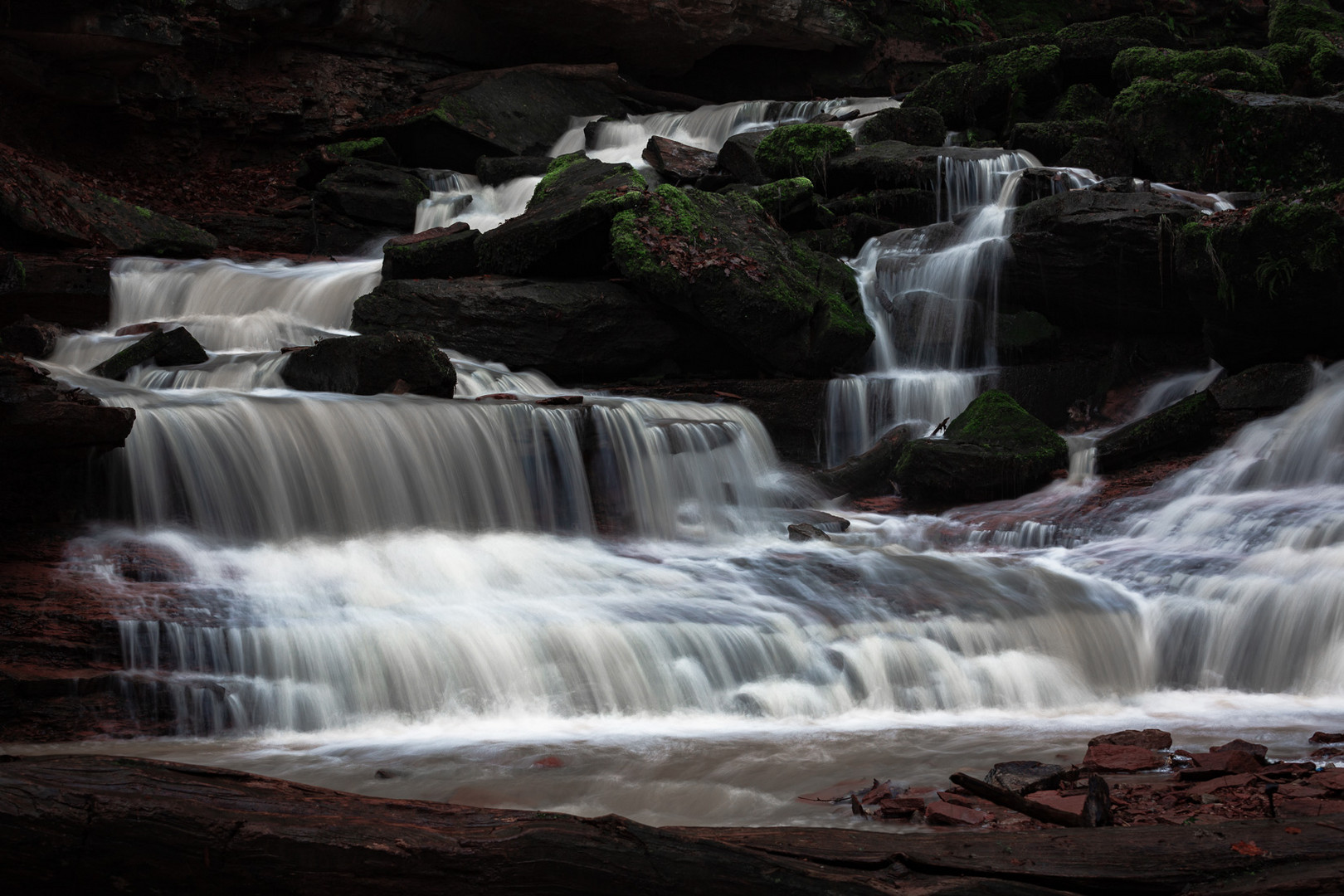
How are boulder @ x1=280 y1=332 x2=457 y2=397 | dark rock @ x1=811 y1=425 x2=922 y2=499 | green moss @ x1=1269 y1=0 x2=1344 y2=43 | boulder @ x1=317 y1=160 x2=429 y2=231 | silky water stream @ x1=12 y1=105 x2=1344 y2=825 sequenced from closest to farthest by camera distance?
1. silky water stream @ x1=12 y1=105 x2=1344 y2=825
2. boulder @ x1=280 y1=332 x2=457 y2=397
3. dark rock @ x1=811 y1=425 x2=922 y2=499
4. boulder @ x1=317 y1=160 x2=429 y2=231
5. green moss @ x1=1269 y1=0 x2=1344 y2=43

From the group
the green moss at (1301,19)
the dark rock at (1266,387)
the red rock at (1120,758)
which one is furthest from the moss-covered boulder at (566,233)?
the green moss at (1301,19)

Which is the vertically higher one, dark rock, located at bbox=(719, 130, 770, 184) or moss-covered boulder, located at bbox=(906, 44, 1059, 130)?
moss-covered boulder, located at bbox=(906, 44, 1059, 130)

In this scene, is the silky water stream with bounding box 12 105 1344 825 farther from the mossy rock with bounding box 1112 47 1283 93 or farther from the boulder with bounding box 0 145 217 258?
the mossy rock with bounding box 1112 47 1283 93

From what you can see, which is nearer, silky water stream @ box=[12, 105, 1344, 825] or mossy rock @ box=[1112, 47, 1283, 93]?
silky water stream @ box=[12, 105, 1344, 825]

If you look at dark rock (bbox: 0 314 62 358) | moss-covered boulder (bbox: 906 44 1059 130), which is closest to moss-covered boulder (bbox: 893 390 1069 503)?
dark rock (bbox: 0 314 62 358)

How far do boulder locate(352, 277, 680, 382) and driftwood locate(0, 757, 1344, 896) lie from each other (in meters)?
8.36

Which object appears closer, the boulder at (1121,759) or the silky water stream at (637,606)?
the boulder at (1121,759)

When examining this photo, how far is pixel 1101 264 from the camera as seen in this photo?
35.7 feet

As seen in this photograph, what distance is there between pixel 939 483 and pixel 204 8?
14.0 meters

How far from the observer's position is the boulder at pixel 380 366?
28.7 ft

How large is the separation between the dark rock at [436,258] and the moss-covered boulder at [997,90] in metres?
8.97

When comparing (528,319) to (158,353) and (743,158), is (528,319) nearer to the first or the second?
(158,353)

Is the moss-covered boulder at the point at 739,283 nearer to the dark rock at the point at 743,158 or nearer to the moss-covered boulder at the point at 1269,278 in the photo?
the moss-covered boulder at the point at 1269,278

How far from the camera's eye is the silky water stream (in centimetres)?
462
